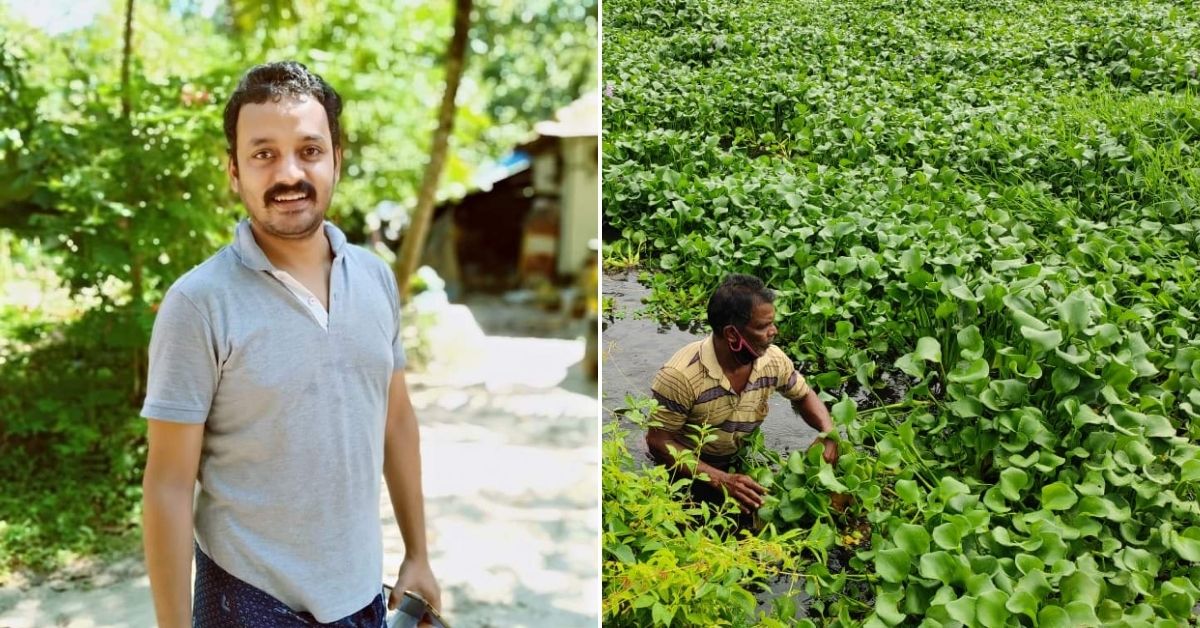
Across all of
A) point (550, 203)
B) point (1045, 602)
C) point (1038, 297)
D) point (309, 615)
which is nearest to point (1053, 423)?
point (1038, 297)

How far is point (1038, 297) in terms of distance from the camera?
189cm

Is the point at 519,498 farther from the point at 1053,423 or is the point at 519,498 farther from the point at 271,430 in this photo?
the point at 271,430

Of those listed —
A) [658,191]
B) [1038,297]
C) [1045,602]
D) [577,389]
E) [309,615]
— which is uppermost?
[658,191]

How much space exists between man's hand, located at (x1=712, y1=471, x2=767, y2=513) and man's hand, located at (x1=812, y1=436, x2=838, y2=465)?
0.12 meters

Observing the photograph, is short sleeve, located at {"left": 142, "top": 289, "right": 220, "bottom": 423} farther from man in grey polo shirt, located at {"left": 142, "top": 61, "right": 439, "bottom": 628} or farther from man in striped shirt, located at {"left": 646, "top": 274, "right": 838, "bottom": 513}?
man in striped shirt, located at {"left": 646, "top": 274, "right": 838, "bottom": 513}

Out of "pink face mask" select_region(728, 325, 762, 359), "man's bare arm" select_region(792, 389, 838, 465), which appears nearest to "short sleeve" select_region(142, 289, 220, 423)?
"pink face mask" select_region(728, 325, 762, 359)

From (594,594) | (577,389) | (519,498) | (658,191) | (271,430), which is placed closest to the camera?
(271,430)

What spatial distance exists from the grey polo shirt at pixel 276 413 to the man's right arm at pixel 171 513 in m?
0.03

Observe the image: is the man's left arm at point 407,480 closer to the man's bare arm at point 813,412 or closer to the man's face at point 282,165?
the man's face at point 282,165

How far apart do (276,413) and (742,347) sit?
799mm

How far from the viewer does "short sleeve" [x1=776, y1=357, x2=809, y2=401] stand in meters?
1.79

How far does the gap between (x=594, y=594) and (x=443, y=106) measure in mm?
2707

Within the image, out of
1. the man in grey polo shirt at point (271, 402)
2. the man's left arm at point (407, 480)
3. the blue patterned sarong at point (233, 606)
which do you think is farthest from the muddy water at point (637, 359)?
the blue patterned sarong at point (233, 606)

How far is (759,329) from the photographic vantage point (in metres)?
1.80
